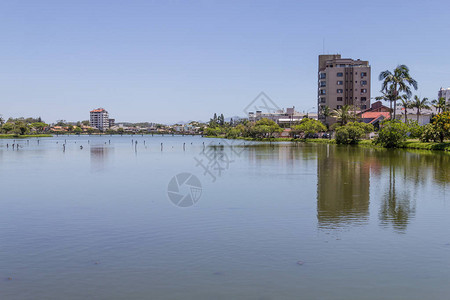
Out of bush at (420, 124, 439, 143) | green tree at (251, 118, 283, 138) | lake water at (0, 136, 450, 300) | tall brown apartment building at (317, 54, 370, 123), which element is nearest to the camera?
lake water at (0, 136, 450, 300)

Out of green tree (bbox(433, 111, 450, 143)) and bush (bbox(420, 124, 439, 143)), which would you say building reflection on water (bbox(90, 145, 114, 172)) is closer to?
green tree (bbox(433, 111, 450, 143))

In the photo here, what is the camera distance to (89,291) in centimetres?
1262

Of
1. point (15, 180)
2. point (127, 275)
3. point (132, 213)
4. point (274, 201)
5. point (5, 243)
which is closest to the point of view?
point (127, 275)

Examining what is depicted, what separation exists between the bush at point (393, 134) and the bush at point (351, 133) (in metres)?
16.1

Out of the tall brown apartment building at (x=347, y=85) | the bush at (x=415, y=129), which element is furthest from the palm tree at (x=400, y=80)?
the tall brown apartment building at (x=347, y=85)

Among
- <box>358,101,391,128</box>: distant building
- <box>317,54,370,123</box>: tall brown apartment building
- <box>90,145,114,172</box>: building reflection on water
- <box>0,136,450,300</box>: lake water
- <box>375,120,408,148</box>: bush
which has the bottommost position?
<box>0,136,450,300</box>: lake water

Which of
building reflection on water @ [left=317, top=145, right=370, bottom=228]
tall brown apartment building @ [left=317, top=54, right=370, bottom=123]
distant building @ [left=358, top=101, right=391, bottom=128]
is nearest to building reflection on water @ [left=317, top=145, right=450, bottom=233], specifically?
building reflection on water @ [left=317, top=145, right=370, bottom=228]

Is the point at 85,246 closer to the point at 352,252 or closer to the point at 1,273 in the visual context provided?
the point at 1,273

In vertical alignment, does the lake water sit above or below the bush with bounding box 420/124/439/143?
below

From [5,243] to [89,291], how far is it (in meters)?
7.03

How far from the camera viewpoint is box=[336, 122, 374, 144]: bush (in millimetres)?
107375

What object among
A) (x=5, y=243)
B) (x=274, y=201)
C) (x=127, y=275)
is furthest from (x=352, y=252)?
(x=5, y=243)

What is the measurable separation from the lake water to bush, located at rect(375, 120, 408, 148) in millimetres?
57067

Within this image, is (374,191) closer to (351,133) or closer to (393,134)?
(393,134)
